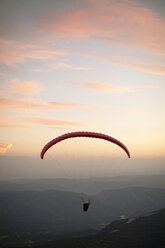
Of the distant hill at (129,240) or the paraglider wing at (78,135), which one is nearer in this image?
the paraglider wing at (78,135)

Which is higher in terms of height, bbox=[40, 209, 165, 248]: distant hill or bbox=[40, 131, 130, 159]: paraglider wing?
bbox=[40, 131, 130, 159]: paraglider wing

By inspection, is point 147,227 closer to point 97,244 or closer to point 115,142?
point 97,244

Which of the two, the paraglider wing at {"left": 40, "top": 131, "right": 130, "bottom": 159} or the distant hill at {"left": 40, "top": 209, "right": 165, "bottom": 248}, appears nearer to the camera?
the paraglider wing at {"left": 40, "top": 131, "right": 130, "bottom": 159}

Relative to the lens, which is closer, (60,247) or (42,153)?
(42,153)

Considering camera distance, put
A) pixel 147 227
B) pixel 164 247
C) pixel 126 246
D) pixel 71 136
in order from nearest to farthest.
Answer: pixel 71 136, pixel 164 247, pixel 126 246, pixel 147 227

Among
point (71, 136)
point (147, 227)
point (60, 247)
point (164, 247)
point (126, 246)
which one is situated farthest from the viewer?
point (147, 227)

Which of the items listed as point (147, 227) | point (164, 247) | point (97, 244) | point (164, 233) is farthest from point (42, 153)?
point (147, 227)

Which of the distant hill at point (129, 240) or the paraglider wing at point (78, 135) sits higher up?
the paraglider wing at point (78, 135)

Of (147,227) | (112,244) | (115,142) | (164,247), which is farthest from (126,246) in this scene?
(115,142)

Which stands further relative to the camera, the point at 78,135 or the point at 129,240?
the point at 129,240

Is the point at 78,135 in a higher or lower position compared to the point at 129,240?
higher

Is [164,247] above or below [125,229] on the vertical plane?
below
